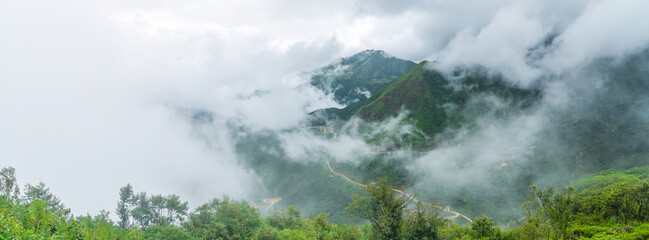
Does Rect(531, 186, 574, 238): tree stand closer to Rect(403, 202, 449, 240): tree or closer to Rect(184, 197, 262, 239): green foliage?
Rect(403, 202, 449, 240): tree

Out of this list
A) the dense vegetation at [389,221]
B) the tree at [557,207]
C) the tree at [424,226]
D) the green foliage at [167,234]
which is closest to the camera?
the dense vegetation at [389,221]

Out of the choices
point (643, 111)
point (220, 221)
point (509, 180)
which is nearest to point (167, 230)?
point (220, 221)

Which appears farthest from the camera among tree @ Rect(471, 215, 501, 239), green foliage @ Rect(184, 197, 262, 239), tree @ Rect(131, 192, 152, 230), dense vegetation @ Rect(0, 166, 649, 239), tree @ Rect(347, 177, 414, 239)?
tree @ Rect(131, 192, 152, 230)

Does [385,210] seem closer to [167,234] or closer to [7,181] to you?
[167,234]

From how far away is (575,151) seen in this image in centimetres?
18062

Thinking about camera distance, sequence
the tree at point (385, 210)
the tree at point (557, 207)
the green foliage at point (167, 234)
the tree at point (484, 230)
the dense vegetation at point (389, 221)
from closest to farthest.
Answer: the dense vegetation at point (389, 221)
the tree at point (557, 207)
the tree at point (385, 210)
the green foliage at point (167, 234)
the tree at point (484, 230)

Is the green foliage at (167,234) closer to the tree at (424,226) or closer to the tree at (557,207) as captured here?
the tree at (424,226)

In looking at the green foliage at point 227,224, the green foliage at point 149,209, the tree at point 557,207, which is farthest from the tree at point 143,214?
the tree at point 557,207

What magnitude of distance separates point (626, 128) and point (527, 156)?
62.0 metres

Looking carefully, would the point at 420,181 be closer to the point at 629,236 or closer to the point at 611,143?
the point at 611,143

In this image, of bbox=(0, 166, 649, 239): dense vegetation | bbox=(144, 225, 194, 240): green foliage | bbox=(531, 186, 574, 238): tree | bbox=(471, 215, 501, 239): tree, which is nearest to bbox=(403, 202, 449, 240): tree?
bbox=(0, 166, 649, 239): dense vegetation

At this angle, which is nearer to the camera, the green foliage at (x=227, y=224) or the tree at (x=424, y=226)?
the tree at (x=424, y=226)

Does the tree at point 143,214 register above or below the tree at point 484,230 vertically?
above

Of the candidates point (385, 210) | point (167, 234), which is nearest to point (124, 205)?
point (167, 234)
